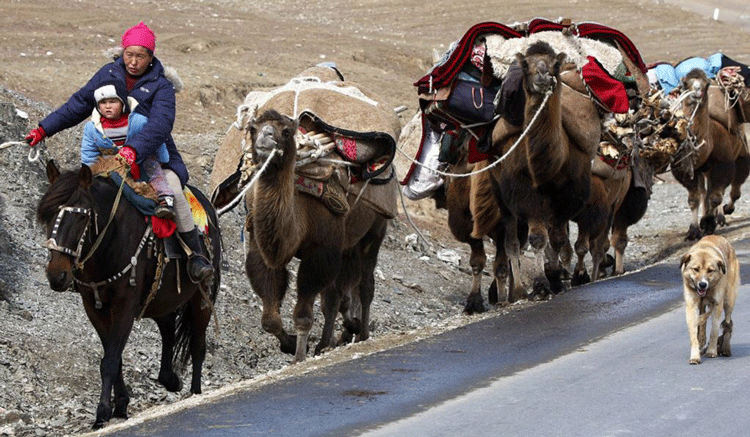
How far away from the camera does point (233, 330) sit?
1393 centimetres

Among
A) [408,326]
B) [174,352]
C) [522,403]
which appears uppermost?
[522,403]

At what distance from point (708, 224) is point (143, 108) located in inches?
538

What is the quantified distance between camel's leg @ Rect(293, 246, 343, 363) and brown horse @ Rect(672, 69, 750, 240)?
1059 centimetres

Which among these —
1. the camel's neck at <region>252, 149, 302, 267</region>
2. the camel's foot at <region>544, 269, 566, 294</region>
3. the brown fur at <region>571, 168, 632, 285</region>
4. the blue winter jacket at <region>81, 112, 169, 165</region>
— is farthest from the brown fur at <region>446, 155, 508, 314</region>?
the blue winter jacket at <region>81, 112, 169, 165</region>

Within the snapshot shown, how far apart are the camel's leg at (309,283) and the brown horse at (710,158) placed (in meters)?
10.6

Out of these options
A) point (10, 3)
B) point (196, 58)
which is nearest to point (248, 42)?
point (196, 58)

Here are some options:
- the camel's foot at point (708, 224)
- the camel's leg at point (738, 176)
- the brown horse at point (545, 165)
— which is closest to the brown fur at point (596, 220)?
the brown horse at point (545, 165)

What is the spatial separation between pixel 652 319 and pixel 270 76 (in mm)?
16859

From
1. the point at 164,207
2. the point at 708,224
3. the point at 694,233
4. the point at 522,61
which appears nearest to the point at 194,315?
the point at 164,207

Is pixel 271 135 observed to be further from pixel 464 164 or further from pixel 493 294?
pixel 493 294

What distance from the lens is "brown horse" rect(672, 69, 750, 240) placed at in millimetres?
20806

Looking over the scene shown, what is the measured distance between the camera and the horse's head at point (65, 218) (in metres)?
8.86

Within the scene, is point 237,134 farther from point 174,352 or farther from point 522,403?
point 522,403

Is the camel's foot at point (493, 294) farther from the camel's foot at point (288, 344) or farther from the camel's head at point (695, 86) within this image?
the camel's head at point (695, 86)
